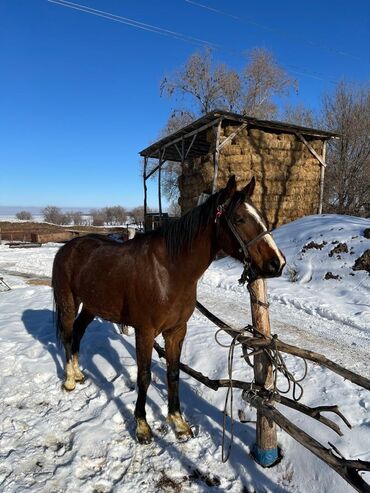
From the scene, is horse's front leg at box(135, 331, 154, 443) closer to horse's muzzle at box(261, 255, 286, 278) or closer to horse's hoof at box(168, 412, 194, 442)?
horse's hoof at box(168, 412, 194, 442)

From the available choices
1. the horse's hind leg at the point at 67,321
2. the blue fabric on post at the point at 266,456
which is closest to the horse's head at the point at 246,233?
the blue fabric on post at the point at 266,456

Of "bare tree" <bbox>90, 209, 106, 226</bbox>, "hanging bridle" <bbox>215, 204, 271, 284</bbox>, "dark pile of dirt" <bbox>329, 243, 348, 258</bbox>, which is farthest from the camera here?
"bare tree" <bbox>90, 209, 106, 226</bbox>

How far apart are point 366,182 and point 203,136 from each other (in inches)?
353

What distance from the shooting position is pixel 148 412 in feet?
10.4

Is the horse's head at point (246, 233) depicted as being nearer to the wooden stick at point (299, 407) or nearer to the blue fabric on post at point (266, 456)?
the wooden stick at point (299, 407)

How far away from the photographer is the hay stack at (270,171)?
38.8 ft

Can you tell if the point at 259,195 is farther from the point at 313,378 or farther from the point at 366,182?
the point at 313,378

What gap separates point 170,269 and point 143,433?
4.60 feet

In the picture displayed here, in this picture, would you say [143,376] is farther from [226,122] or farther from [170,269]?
[226,122]

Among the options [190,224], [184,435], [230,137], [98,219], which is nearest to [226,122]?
[230,137]

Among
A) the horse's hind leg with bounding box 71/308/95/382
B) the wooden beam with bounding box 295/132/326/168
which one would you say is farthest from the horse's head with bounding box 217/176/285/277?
the wooden beam with bounding box 295/132/326/168

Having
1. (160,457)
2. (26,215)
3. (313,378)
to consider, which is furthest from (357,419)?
(26,215)

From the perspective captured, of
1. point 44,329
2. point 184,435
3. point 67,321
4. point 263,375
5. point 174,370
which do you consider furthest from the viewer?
point 44,329

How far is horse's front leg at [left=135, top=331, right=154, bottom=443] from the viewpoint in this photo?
276cm
